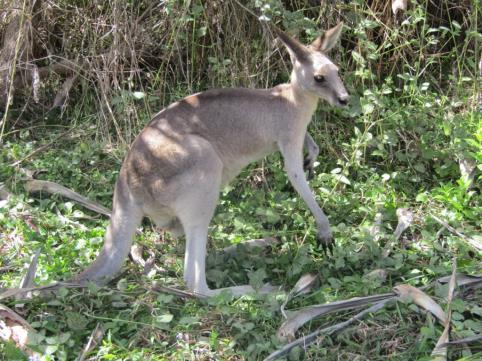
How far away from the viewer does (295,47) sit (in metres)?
3.82

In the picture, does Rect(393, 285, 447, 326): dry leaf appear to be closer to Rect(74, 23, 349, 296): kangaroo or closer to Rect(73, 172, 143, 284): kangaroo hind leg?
Rect(74, 23, 349, 296): kangaroo

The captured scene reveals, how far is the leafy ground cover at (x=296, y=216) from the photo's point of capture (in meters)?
3.06

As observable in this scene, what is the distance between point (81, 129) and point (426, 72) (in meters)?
2.72

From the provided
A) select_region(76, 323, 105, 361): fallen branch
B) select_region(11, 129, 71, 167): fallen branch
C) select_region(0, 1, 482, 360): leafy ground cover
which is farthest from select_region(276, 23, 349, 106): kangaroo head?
select_region(11, 129, 71, 167): fallen branch

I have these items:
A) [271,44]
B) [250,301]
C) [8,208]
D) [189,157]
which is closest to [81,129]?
[8,208]

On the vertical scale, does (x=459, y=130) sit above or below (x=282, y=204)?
above

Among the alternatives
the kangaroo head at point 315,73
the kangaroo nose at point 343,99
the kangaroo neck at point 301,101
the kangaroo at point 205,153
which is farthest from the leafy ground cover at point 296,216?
the kangaroo nose at point 343,99

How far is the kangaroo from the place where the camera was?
3.53 m

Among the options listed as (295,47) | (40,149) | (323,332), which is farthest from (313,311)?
(40,149)

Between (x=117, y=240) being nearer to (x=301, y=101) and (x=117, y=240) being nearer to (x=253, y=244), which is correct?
(x=253, y=244)

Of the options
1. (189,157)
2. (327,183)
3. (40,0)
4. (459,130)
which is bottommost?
(327,183)

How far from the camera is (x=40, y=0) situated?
552 centimetres

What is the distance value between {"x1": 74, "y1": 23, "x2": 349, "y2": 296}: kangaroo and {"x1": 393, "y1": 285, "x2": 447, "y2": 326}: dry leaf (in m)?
0.73

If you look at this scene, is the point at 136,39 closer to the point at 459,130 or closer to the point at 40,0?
the point at 40,0
